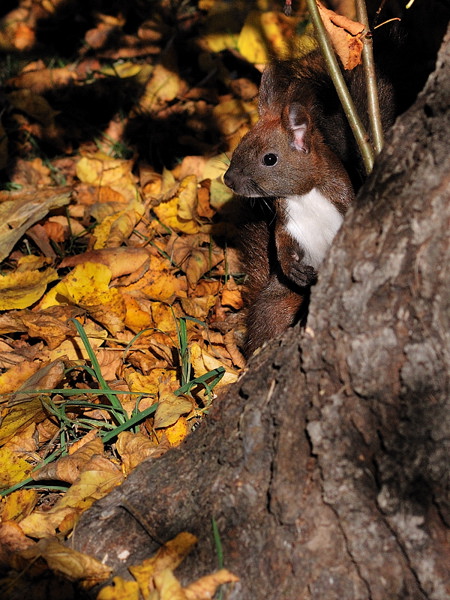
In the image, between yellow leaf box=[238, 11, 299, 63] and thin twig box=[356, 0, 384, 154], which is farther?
yellow leaf box=[238, 11, 299, 63]

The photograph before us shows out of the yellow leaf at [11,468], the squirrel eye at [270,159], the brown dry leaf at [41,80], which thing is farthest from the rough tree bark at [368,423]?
the brown dry leaf at [41,80]

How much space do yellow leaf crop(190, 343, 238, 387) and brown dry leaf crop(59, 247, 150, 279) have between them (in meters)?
0.64

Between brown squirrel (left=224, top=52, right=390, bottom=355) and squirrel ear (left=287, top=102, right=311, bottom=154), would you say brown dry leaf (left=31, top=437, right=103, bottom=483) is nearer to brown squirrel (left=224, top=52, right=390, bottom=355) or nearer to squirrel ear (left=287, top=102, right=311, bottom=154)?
brown squirrel (left=224, top=52, right=390, bottom=355)

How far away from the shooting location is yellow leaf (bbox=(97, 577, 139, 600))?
1694 millimetres

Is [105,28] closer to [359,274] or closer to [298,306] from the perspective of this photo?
[298,306]

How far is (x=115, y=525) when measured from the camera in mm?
1875

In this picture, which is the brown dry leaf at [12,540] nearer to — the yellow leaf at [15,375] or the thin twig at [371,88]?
the yellow leaf at [15,375]

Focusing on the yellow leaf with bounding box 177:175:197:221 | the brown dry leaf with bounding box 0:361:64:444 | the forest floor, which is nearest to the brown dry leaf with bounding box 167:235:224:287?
the forest floor

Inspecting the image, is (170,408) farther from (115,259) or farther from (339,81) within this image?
(339,81)

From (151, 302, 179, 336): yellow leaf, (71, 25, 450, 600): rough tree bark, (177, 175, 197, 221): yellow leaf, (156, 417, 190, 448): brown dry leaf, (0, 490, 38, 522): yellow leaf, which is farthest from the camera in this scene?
(177, 175, 197, 221): yellow leaf

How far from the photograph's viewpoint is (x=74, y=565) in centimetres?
177

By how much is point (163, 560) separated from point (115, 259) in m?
1.61

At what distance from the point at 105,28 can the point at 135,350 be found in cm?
264

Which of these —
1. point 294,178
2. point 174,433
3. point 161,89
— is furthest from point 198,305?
point 161,89
